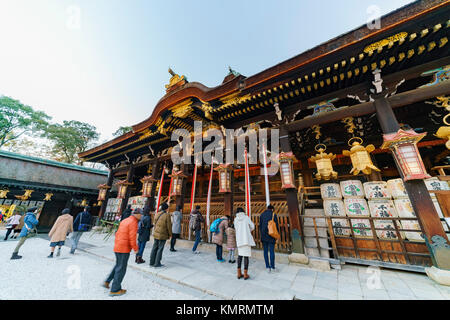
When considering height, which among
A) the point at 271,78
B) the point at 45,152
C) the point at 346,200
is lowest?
the point at 346,200

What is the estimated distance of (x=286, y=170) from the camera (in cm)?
539

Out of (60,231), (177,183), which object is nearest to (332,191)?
(177,183)

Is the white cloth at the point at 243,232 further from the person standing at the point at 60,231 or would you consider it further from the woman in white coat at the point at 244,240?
the person standing at the point at 60,231

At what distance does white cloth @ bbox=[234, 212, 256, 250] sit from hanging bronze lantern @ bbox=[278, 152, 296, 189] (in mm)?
1884

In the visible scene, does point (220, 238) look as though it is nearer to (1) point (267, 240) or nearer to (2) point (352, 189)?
(1) point (267, 240)

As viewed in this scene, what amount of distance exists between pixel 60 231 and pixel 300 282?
7.50 metres

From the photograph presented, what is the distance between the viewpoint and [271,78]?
5.64 metres

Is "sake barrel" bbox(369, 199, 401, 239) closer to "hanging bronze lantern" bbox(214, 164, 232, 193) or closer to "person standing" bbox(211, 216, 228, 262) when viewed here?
"person standing" bbox(211, 216, 228, 262)

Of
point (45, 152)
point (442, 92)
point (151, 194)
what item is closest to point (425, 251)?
point (442, 92)
